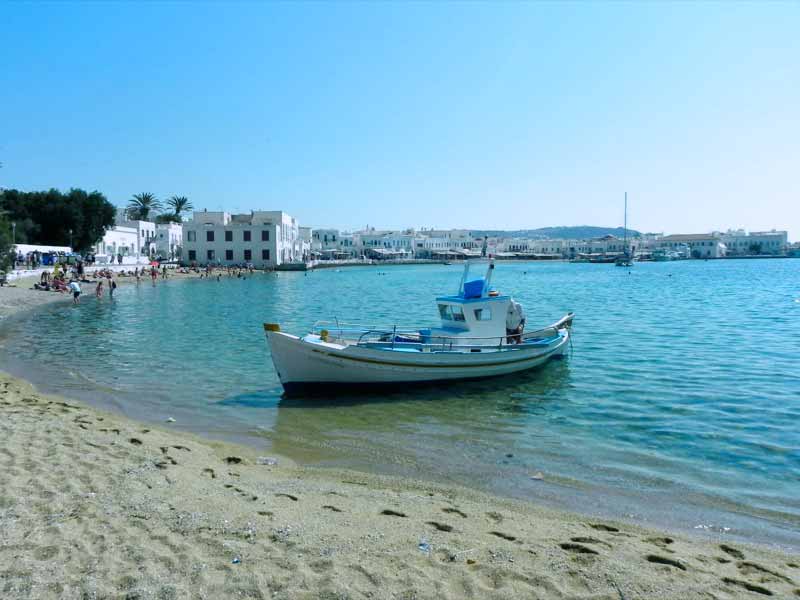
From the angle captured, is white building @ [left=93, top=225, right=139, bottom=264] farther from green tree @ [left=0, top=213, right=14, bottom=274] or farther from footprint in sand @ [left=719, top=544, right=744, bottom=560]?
footprint in sand @ [left=719, top=544, right=744, bottom=560]

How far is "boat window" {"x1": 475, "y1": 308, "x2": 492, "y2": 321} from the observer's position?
17828mm

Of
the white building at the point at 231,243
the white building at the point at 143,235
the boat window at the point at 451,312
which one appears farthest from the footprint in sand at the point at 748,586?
the white building at the point at 231,243

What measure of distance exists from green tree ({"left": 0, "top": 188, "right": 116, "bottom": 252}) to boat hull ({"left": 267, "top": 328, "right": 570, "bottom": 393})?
67243mm

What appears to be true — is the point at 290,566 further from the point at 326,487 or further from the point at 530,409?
the point at 530,409

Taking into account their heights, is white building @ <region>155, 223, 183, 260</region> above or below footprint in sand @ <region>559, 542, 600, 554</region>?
above

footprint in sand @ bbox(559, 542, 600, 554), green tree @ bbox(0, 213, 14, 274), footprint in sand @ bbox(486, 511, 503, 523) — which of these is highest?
green tree @ bbox(0, 213, 14, 274)

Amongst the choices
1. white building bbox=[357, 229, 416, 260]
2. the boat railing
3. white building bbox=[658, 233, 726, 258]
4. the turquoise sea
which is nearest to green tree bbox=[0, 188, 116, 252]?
the turquoise sea

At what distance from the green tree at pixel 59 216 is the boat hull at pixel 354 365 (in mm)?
67243

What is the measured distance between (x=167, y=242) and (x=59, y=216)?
33001 millimetres

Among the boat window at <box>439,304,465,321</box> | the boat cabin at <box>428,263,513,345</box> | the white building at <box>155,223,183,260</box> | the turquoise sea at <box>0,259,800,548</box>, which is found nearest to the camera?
the turquoise sea at <box>0,259,800,548</box>

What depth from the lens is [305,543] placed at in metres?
5.88

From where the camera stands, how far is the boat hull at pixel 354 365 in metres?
15.1

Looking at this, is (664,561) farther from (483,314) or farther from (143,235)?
(143,235)

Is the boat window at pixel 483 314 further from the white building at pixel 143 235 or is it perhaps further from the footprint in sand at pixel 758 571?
the white building at pixel 143 235
